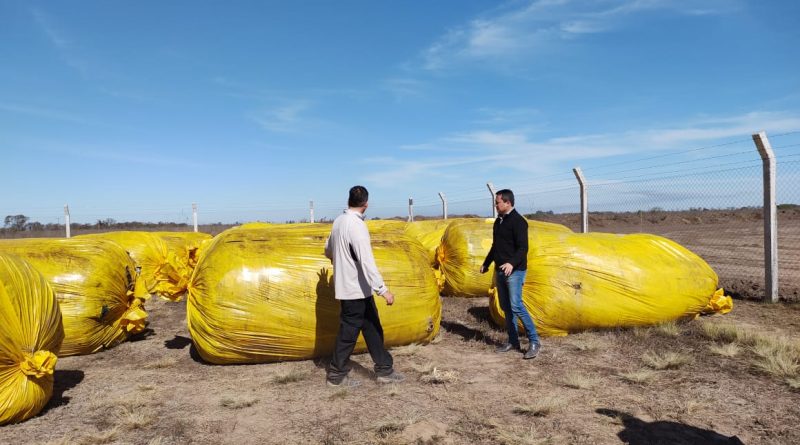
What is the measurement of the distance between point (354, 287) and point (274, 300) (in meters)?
0.84

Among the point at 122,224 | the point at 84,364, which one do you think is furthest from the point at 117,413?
the point at 122,224

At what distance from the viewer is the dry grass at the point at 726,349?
4.34m

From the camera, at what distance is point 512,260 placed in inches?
179

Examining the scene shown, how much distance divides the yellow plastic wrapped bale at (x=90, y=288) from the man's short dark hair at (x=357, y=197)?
268 cm

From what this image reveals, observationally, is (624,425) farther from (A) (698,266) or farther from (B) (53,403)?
(B) (53,403)

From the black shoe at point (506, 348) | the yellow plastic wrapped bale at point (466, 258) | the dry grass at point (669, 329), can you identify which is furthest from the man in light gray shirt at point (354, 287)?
the yellow plastic wrapped bale at point (466, 258)

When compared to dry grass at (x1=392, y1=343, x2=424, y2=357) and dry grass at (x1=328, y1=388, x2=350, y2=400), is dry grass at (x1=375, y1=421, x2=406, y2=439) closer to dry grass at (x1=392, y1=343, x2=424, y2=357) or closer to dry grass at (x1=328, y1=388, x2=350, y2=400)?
dry grass at (x1=328, y1=388, x2=350, y2=400)

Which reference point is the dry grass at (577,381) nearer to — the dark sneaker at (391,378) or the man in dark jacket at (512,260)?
the man in dark jacket at (512,260)

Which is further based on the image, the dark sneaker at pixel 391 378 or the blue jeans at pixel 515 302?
the blue jeans at pixel 515 302

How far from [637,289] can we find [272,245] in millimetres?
3627

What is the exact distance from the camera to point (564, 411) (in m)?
3.35

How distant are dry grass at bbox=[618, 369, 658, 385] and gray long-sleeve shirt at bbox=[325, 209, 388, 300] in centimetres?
202

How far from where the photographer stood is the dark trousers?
13.0 feet

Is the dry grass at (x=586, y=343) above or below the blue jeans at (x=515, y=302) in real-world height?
below
